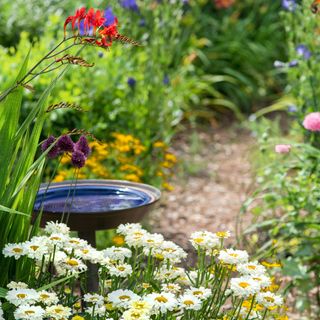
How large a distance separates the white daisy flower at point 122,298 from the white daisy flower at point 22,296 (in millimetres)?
220

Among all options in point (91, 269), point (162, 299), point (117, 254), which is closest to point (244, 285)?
point (162, 299)

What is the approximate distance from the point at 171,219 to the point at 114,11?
1764mm

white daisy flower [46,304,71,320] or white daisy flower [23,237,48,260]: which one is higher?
white daisy flower [23,237,48,260]

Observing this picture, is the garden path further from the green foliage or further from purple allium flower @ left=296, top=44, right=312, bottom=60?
purple allium flower @ left=296, top=44, right=312, bottom=60

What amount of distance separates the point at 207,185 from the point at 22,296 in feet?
13.9

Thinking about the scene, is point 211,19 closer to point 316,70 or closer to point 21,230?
point 316,70

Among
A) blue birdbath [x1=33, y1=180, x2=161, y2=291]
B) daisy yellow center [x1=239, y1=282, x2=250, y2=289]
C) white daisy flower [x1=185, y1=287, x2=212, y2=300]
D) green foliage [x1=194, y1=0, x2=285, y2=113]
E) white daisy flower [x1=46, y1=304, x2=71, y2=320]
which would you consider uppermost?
green foliage [x1=194, y1=0, x2=285, y2=113]

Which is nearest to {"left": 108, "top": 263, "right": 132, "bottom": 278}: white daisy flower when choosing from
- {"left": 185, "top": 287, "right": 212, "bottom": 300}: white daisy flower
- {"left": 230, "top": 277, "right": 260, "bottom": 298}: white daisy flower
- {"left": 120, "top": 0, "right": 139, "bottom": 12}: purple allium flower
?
{"left": 185, "top": 287, "right": 212, "bottom": 300}: white daisy flower

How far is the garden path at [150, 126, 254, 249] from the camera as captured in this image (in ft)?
17.8

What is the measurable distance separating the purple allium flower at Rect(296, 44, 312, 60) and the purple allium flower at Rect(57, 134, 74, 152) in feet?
8.85

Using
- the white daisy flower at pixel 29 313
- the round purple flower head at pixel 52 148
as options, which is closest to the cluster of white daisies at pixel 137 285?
the white daisy flower at pixel 29 313

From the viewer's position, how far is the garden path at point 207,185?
543 cm

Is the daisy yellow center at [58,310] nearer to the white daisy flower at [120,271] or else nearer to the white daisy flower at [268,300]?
the white daisy flower at [120,271]

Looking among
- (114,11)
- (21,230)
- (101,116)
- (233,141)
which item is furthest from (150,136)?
(21,230)
